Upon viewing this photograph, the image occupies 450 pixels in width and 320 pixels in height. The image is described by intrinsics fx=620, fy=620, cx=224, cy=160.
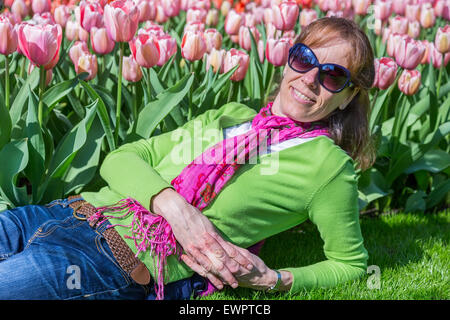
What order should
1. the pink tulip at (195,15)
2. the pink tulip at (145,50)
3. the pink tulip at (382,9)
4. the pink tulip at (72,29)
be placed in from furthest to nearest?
1. the pink tulip at (382,9)
2. the pink tulip at (195,15)
3. the pink tulip at (72,29)
4. the pink tulip at (145,50)

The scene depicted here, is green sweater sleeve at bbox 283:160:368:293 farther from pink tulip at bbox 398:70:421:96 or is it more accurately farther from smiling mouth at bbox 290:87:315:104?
pink tulip at bbox 398:70:421:96

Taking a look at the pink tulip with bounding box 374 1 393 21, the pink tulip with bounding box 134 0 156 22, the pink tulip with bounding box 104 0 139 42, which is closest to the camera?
the pink tulip with bounding box 104 0 139 42

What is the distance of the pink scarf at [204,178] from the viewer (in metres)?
2.14

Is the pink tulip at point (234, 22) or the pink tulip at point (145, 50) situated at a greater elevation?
the pink tulip at point (145, 50)

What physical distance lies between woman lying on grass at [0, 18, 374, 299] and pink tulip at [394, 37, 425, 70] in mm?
1085

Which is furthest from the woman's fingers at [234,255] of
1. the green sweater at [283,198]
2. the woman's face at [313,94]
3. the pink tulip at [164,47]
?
the pink tulip at [164,47]

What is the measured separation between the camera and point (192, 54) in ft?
9.58

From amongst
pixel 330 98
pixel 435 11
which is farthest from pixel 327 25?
pixel 435 11

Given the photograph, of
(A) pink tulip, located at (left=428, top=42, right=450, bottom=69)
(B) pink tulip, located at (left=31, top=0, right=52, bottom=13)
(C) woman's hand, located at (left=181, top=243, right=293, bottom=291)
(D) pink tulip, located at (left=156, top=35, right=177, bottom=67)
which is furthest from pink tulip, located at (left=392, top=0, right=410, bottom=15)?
(C) woman's hand, located at (left=181, top=243, right=293, bottom=291)

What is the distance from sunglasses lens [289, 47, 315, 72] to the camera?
2.17m

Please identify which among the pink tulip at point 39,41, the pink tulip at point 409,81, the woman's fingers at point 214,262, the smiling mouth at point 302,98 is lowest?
the woman's fingers at point 214,262

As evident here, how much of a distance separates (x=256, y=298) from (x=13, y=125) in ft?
4.11

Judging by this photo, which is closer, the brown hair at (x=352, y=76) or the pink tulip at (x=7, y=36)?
the brown hair at (x=352, y=76)

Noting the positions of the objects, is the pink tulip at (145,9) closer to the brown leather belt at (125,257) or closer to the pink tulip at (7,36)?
the pink tulip at (7,36)
